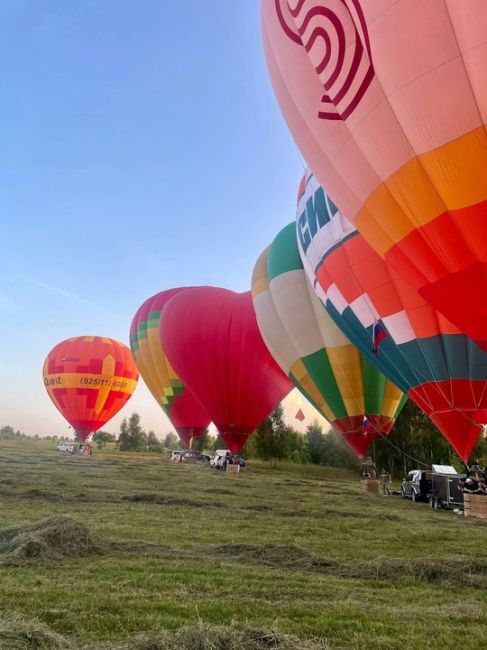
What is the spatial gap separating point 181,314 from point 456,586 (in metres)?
20.2

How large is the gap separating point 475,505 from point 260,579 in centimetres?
894

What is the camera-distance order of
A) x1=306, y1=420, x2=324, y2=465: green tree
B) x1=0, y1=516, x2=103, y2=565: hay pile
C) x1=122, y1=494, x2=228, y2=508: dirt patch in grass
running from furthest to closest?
1. x1=306, y1=420, x2=324, y2=465: green tree
2. x1=122, y1=494, x2=228, y2=508: dirt patch in grass
3. x1=0, y1=516, x2=103, y2=565: hay pile

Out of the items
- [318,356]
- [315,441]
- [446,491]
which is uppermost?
[318,356]

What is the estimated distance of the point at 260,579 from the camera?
16.4 feet

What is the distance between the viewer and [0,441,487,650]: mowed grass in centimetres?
371

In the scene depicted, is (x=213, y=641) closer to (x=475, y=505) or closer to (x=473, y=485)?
(x=475, y=505)

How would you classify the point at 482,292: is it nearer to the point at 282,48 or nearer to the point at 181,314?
the point at 282,48

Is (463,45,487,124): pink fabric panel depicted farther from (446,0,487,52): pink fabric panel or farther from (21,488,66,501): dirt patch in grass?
(21,488,66,501): dirt patch in grass

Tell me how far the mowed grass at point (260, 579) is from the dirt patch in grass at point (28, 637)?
16 cm

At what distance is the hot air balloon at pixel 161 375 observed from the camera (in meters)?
29.8

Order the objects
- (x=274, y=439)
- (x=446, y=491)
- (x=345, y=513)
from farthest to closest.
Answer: (x=274, y=439)
(x=446, y=491)
(x=345, y=513)

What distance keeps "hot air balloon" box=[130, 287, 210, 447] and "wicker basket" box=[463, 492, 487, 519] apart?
740 inches

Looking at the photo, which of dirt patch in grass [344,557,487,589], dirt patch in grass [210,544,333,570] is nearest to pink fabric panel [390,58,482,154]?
dirt patch in grass [344,557,487,589]

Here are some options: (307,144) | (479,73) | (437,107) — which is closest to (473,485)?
(307,144)
